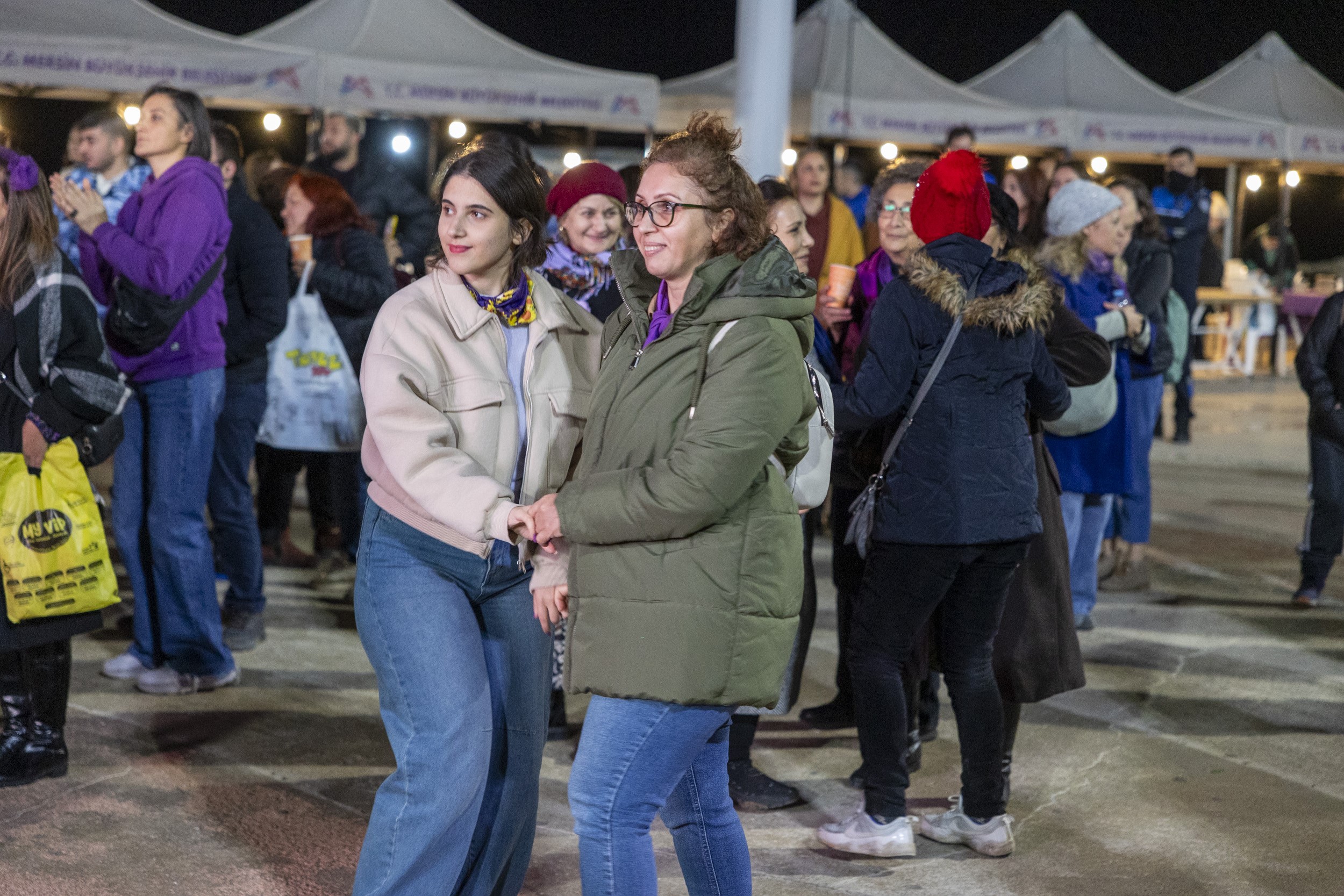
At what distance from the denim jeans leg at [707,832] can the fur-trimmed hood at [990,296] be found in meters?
1.45

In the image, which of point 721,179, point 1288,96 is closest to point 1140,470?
point 721,179

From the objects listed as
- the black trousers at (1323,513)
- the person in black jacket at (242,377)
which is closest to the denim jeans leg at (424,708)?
the person in black jacket at (242,377)

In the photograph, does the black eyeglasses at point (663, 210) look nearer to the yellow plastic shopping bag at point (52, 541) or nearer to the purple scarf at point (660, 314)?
the purple scarf at point (660, 314)

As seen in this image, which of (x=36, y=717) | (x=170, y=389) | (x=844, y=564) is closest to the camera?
(x=36, y=717)

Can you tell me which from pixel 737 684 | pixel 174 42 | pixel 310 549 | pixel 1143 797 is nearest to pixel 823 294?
pixel 1143 797

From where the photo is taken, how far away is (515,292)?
2.95 meters

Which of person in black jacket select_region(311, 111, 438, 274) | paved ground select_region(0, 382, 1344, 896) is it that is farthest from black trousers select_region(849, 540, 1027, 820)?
person in black jacket select_region(311, 111, 438, 274)

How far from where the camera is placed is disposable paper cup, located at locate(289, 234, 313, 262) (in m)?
6.03

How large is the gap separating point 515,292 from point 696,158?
0.57m

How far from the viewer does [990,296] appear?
3.61m

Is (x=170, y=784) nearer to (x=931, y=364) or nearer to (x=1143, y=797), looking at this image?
(x=931, y=364)

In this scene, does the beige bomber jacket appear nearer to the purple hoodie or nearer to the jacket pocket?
the jacket pocket

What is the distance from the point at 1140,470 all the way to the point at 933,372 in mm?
3690

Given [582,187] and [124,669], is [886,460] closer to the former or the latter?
[582,187]
